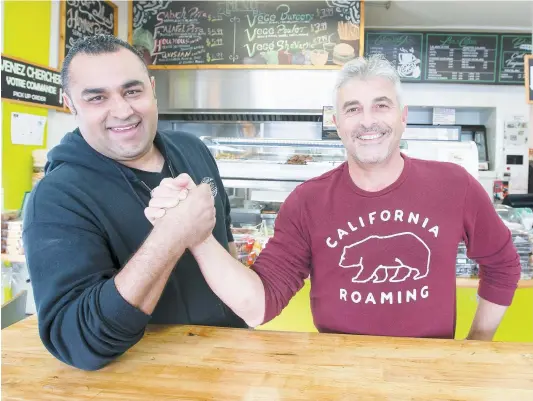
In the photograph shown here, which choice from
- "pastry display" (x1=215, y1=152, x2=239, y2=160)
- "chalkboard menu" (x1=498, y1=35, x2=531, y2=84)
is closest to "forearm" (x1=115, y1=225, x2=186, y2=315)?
"pastry display" (x1=215, y1=152, x2=239, y2=160)

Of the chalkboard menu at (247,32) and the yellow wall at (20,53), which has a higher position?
the chalkboard menu at (247,32)

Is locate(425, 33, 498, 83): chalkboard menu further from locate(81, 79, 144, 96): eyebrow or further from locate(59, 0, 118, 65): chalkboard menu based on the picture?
locate(81, 79, 144, 96): eyebrow

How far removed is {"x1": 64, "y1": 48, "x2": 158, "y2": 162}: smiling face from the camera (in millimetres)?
1222

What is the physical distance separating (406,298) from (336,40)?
3.20 meters

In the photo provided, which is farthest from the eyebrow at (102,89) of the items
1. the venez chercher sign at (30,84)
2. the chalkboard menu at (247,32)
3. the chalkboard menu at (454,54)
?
the chalkboard menu at (454,54)

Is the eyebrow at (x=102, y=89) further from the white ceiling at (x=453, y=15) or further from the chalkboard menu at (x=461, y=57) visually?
the chalkboard menu at (x=461, y=57)

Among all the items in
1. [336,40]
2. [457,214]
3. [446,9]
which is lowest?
[457,214]

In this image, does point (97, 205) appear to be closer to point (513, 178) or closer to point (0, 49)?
point (0, 49)

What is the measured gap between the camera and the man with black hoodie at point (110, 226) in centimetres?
96

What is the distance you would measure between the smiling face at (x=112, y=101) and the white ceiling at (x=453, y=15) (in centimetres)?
356

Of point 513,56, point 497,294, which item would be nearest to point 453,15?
point 513,56

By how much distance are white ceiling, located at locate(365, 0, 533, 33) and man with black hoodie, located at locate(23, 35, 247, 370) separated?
3551 mm

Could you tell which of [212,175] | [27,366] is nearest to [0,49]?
[212,175]

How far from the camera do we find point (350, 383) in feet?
3.00
